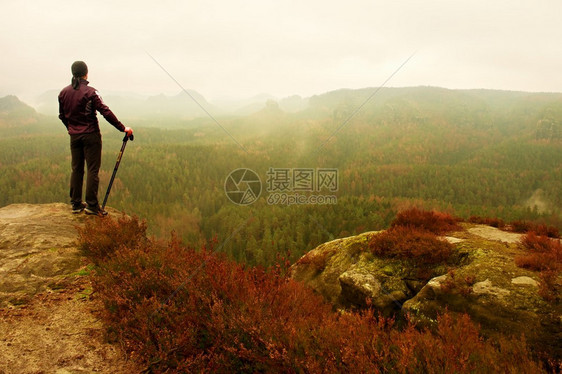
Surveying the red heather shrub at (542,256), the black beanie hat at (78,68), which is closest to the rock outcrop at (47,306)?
the black beanie hat at (78,68)

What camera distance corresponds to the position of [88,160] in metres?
7.87

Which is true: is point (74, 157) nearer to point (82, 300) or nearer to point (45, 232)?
point (45, 232)

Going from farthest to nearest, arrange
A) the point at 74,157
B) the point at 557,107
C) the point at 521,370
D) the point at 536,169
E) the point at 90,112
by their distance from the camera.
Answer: the point at 557,107 → the point at 536,169 → the point at 74,157 → the point at 90,112 → the point at 521,370

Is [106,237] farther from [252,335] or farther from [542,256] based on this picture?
[542,256]

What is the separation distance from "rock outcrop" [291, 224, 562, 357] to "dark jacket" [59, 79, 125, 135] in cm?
755

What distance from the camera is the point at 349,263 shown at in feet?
27.8

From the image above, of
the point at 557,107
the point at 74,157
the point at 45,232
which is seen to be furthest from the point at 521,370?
the point at 557,107

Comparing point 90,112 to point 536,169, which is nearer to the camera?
point 90,112

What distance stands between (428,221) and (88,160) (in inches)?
395

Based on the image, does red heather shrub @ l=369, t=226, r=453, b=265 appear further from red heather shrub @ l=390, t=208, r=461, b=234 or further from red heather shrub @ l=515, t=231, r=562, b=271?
red heather shrub @ l=515, t=231, r=562, b=271

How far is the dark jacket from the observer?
24.9 feet

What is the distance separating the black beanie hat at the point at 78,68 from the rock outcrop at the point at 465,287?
8851 millimetres

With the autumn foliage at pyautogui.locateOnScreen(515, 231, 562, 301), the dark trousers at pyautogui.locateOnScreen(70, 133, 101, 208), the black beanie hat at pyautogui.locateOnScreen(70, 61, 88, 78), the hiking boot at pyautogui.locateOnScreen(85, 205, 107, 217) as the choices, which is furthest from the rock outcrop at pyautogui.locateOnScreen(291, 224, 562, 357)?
the black beanie hat at pyautogui.locateOnScreen(70, 61, 88, 78)

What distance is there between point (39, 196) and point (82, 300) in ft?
326
